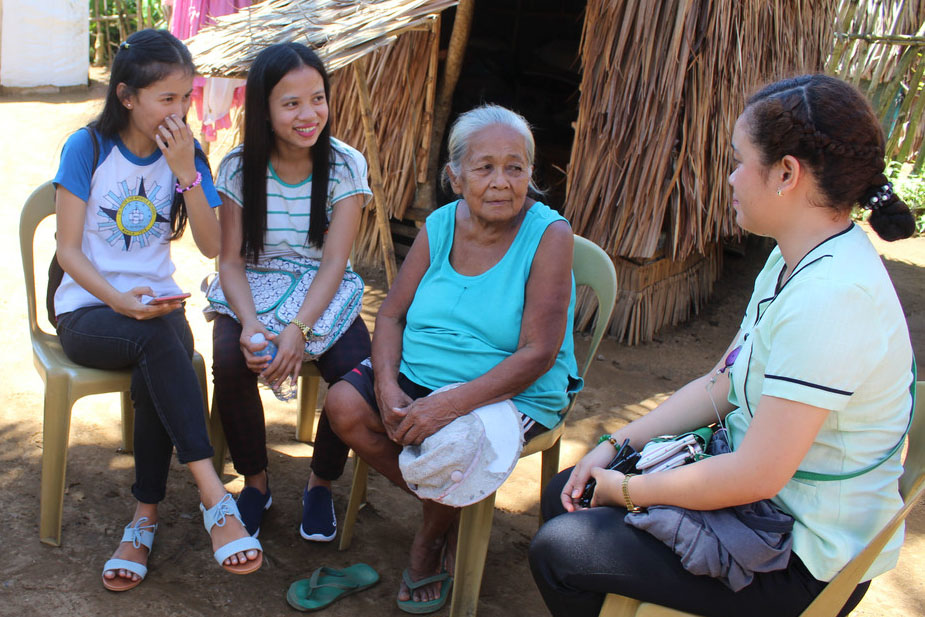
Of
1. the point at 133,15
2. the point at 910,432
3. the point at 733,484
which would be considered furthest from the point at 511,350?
the point at 133,15

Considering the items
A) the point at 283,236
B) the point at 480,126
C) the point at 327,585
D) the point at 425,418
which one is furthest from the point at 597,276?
the point at 327,585

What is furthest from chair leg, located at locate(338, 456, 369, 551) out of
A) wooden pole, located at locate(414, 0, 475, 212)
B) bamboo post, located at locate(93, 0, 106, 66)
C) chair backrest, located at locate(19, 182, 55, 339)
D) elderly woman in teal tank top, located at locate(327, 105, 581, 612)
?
bamboo post, located at locate(93, 0, 106, 66)

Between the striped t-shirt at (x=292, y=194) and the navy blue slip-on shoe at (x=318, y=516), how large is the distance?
84 centimetres

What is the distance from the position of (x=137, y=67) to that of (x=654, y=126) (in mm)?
2789

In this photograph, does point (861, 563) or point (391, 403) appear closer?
point (861, 563)

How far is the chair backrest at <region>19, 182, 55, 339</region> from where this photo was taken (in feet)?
8.70

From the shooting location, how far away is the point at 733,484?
5.31 ft

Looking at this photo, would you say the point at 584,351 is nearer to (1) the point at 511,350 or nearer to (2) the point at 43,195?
(1) the point at 511,350

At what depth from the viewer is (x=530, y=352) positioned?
2.26 meters

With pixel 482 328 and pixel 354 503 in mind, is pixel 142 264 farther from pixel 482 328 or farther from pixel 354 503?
pixel 482 328

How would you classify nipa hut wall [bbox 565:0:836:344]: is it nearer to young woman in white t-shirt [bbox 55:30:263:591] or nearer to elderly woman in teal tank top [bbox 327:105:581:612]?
elderly woman in teal tank top [bbox 327:105:581:612]

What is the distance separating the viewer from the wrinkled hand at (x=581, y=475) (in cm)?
194

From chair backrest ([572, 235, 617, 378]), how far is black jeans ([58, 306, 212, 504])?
126 cm

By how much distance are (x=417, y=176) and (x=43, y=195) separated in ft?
8.85
